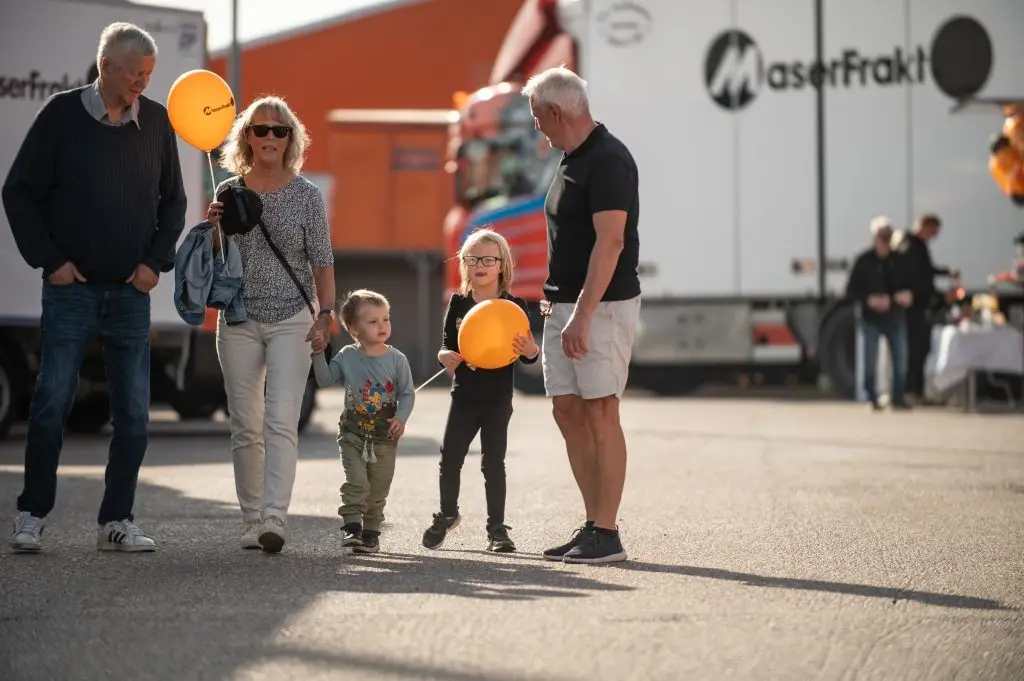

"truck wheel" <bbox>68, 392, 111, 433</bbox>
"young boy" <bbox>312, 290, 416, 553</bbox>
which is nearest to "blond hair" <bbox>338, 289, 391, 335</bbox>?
"young boy" <bbox>312, 290, 416, 553</bbox>

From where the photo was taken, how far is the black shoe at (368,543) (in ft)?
24.6

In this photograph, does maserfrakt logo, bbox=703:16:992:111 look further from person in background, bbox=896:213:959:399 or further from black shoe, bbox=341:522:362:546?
black shoe, bbox=341:522:362:546

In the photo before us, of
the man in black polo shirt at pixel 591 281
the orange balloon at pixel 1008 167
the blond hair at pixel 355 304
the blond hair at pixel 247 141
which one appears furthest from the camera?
the orange balloon at pixel 1008 167

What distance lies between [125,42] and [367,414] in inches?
70.2

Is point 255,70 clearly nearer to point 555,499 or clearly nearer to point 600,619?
point 555,499

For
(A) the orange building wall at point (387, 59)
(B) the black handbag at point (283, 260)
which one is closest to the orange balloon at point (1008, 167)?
(B) the black handbag at point (283, 260)

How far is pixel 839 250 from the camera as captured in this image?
2156 centimetres

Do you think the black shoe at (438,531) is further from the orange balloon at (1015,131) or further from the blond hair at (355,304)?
the orange balloon at (1015,131)

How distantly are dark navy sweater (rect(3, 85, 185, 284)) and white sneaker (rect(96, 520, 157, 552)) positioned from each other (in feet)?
3.32

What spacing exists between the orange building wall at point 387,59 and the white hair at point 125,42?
117 feet

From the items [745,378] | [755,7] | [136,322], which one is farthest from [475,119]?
[136,322]

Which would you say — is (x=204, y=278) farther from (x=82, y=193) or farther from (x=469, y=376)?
(x=469, y=376)

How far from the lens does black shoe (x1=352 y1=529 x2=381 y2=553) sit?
24.6 feet

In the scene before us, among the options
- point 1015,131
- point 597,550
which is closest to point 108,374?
point 597,550
